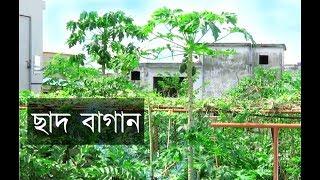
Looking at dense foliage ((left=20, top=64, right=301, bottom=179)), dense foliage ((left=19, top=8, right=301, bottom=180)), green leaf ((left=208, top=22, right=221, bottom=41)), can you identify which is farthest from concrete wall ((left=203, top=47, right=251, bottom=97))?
green leaf ((left=208, top=22, right=221, bottom=41))

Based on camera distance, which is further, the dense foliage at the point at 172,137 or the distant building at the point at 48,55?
the distant building at the point at 48,55

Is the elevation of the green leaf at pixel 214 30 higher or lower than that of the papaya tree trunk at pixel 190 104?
higher

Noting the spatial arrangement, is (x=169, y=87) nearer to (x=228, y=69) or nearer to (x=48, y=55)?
(x=48, y=55)

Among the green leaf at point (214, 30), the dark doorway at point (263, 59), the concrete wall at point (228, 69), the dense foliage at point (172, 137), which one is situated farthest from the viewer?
the dark doorway at point (263, 59)

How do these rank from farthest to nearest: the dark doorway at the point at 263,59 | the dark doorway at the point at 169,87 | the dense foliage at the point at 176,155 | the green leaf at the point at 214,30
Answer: the dark doorway at the point at 263,59, the dark doorway at the point at 169,87, the dense foliage at the point at 176,155, the green leaf at the point at 214,30

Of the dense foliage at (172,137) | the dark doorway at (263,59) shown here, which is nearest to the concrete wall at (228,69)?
the dark doorway at (263,59)

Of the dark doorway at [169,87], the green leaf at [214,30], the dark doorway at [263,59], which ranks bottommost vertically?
the dark doorway at [169,87]

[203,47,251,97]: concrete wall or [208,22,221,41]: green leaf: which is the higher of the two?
[203,47,251,97]: concrete wall

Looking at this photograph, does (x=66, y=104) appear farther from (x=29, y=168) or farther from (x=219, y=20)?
(x=219, y=20)

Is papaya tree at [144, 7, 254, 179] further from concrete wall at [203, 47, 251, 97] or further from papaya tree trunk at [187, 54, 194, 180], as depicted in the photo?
concrete wall at [203, 47, 251, 97]

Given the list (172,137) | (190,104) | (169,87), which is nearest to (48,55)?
(169,87)

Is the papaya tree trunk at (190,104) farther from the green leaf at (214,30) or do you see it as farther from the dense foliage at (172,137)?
the green leaf at (214,30)
